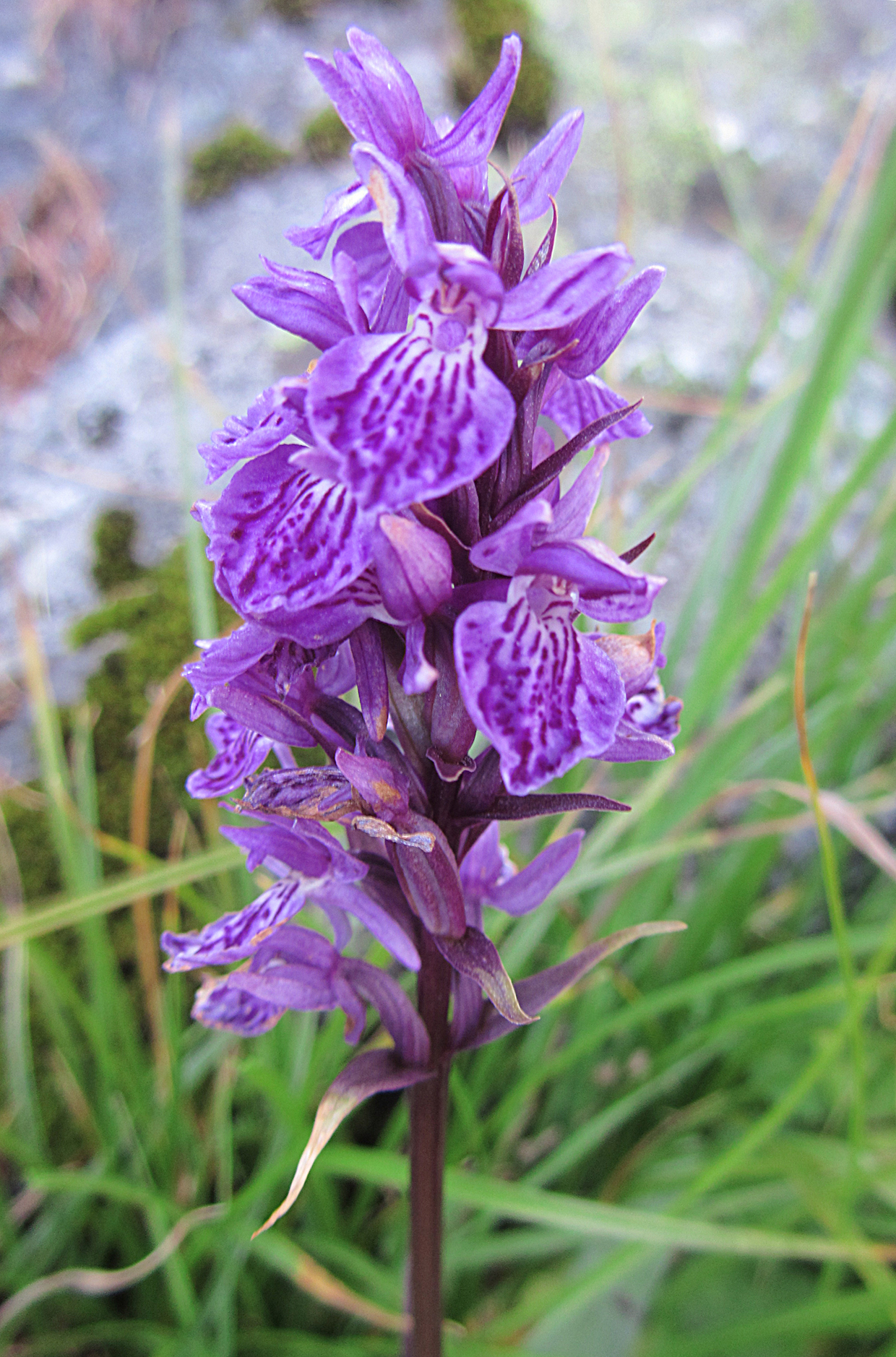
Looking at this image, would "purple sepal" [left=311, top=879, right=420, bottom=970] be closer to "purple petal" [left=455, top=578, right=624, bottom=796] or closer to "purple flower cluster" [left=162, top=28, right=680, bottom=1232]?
"purple flower cluster" [left=162, top=28, right=680, bottom=1232]

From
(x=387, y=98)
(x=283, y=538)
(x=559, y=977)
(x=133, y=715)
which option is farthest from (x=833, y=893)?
(x=133, y=715)

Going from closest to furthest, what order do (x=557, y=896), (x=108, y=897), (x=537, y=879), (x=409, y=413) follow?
(x=409, y=413) → (x=537, y=879) → (x=108, y=897) → (x=557, y=896)

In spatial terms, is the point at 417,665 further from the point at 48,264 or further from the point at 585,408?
the point at 48,264

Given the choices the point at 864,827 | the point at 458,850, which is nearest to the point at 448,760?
the point at 458,850

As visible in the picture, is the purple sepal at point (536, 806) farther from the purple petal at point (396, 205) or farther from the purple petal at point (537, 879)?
the purple petal at point (396, 205)

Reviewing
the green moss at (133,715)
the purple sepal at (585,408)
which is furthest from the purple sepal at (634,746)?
the green moss at (133,715)
